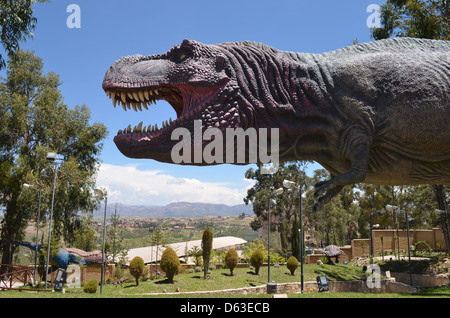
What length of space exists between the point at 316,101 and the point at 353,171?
0.67 metres

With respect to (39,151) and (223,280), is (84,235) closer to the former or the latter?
(39,151)

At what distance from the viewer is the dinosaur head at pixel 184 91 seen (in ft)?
9.82

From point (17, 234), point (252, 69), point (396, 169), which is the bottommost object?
point (17, 234)

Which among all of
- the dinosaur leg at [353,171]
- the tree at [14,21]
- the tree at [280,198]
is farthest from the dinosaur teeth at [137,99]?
the tree at [280,198]

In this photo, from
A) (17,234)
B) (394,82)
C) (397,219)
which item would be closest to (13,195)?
(17,234)

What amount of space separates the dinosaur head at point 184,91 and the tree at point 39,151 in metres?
20.2

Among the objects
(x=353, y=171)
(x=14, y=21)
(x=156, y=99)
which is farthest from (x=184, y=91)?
(x=14, y=21)

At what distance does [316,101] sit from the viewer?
3.10m

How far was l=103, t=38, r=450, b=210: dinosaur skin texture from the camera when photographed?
296cm

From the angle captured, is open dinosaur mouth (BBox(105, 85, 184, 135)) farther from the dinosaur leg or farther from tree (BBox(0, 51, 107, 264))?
tree (BBox(0, 51, 107, 264))

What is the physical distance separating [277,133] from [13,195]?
2307 centimetres
